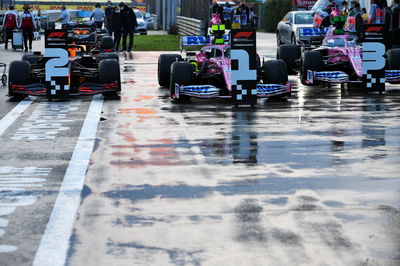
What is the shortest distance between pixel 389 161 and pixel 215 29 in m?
8.54

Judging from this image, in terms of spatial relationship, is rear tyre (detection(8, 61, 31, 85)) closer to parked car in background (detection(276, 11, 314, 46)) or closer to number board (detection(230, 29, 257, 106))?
number board (detection(230, 29, 257, 106))

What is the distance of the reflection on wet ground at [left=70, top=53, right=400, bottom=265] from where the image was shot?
6.07 metres

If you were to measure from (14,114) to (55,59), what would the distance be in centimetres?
184

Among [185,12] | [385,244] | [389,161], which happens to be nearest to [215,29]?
[389,161]

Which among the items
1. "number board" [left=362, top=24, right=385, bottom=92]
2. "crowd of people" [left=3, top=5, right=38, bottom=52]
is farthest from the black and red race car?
"crowd of people" [left=3, top=5, right=38, bottom=52]

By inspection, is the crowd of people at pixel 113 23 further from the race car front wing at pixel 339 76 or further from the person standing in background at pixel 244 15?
the race car front wing at pixel 339 76

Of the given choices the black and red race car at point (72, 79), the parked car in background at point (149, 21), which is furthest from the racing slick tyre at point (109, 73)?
the parked car in background at point (149, 21)

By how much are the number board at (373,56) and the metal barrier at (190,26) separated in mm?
19929

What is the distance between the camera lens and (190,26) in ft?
152

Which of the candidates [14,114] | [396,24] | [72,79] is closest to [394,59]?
[72,79]

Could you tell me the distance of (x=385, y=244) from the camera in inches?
243

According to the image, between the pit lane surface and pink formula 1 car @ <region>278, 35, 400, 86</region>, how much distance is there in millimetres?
3143

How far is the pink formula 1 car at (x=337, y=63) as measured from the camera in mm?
17484

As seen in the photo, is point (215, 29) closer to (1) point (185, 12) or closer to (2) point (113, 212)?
(2) point (113, 212)
